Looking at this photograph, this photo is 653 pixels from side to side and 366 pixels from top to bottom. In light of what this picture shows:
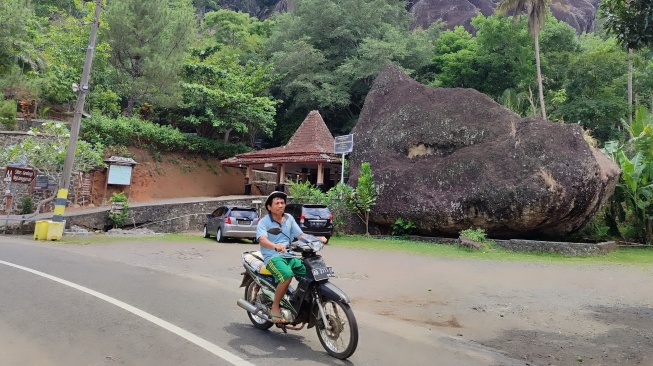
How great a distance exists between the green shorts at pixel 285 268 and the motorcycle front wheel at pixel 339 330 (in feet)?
1.45

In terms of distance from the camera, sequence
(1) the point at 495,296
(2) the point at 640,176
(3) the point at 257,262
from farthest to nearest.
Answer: (2) the point at 640,176, (1) the point at 495,296, (3) the point at 257,262

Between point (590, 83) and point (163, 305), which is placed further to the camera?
point (590, 83)

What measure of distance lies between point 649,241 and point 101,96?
30.4 meters

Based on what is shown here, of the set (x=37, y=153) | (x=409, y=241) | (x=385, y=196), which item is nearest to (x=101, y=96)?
(x=37, y=153)

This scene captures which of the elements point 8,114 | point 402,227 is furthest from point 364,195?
point 8,114

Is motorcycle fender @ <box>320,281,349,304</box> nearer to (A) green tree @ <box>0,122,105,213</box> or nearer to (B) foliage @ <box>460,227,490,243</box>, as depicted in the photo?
(B) foliage @ <box>460,227,490,243</box>

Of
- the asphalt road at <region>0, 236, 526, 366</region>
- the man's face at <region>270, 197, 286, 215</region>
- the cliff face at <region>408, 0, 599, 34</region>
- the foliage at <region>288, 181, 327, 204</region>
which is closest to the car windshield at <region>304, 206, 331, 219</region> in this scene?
the foliage at <region>288, 181, 327, 204</region>

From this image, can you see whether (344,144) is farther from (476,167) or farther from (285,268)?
(285,268)

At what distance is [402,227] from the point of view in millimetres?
20266

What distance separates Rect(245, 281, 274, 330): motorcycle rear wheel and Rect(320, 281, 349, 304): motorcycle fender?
3.85ft

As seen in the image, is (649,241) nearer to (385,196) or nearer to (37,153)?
(385,196)

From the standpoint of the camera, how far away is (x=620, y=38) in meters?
8.02

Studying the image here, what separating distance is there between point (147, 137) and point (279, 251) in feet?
95.7

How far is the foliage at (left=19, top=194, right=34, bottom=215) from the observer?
80.1 feet
